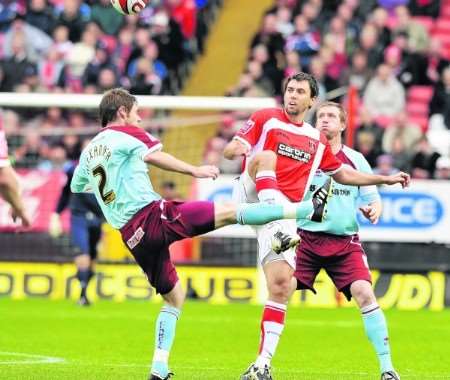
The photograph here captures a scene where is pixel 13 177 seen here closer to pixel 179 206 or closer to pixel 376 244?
pixel 179 206

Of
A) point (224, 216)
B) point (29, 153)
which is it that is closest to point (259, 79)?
point (29, 153)

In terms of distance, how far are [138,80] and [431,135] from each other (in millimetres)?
5008

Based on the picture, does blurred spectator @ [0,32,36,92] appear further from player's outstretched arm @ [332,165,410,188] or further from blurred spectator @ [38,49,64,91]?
player's outstretched arm @ [332,165,410,188]

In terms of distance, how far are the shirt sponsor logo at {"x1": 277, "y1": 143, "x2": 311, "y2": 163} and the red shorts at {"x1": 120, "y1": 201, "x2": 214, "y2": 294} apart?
857 millimetres

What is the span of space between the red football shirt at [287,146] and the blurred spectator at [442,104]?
1272 centimetres

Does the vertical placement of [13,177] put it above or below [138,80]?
below

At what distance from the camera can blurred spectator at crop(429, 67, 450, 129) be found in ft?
75.5

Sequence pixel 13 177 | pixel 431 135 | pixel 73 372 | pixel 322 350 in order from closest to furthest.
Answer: pixel 13 177 < pixel 73 372 < pixel 322 350 < pixel 431 135

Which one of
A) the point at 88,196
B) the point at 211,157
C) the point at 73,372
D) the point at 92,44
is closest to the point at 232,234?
the point at 211,157

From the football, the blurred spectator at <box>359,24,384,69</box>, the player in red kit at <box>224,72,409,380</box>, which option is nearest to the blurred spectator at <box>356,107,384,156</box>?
the blurred spectator at <box>359,24,384,69</box>

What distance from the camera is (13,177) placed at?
9.87m

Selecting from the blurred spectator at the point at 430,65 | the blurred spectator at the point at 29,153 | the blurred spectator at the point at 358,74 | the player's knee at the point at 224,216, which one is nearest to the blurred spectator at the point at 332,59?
the blurred spectator at the point at 358,74

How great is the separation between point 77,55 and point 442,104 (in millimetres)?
6424

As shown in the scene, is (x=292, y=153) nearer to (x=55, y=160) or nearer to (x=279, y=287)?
(x=279, y=287)
